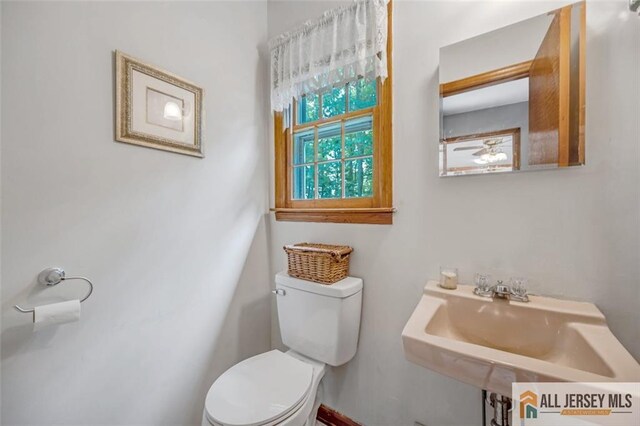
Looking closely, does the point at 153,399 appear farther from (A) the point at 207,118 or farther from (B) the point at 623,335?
(B) the point at 623,335

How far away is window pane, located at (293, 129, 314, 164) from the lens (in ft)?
5.38

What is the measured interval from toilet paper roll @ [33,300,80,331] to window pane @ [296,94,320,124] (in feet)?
4.54

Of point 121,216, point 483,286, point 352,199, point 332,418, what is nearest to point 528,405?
point 483,286

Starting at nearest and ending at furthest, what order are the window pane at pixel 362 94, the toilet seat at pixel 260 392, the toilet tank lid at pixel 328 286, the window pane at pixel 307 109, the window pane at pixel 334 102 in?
the toilet seat at pixel 260 392 < the toilet tank lid at pixel 328 286 < the window pane at pixel 362 94 < the window pane at pixel 334 102 < the window pane at pixel 307 109

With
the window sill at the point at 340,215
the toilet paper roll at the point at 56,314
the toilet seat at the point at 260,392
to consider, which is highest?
the window sill at the point at 340,215

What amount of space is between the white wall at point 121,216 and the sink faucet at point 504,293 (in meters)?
1.25

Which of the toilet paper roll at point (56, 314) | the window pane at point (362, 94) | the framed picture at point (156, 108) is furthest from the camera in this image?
the window pane at point (362, 94)

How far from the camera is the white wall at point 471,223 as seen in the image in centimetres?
85

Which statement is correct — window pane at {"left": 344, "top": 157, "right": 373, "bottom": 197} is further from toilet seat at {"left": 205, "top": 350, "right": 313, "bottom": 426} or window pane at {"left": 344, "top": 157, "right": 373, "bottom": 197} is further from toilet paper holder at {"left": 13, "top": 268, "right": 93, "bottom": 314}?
toilet paper holder at {"left": 13, "top": 268, "right": 93, "bottom": 314}

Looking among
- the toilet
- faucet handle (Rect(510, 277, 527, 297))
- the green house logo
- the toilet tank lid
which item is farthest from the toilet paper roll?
faucet handle (Rect(510, 277, 527, 297))

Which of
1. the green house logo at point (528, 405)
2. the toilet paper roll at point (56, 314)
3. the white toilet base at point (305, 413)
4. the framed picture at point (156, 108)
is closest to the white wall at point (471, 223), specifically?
the white toilet base at point (305, 413)

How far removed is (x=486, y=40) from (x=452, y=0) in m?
0.26

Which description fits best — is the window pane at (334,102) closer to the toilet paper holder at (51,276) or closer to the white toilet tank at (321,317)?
the white toilet tank at (321,317)

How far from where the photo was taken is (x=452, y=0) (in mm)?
1105
